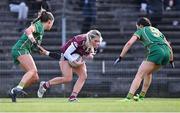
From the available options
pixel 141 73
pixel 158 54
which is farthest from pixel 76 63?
pixel 158 54

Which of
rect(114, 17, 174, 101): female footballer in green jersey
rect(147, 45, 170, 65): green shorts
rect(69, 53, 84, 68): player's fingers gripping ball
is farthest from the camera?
rect(147, 45, 170, 65): green shorts

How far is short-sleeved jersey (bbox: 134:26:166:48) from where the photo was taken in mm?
18094

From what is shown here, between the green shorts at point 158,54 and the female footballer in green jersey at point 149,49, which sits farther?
the green shorts at point 158,54

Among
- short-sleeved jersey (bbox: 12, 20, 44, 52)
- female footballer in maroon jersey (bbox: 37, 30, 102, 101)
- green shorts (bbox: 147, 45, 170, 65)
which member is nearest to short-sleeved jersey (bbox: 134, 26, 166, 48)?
green shorts (bbox: 147, 45, 170, 65)

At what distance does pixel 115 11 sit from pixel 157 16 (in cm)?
164

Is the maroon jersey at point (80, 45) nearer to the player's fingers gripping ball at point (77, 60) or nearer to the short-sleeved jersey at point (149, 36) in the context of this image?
the player's fingers gripping ball at point (77, 60)

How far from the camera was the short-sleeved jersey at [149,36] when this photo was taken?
18.1 meters

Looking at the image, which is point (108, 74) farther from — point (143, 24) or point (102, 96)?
point (143, 24)

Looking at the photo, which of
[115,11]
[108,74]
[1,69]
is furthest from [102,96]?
[115,11]

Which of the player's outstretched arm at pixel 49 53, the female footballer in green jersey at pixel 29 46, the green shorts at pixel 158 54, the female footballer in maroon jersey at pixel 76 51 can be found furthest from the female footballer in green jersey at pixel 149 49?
the female footballer in green jersey at pixel 29 46

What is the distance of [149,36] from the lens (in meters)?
18.2

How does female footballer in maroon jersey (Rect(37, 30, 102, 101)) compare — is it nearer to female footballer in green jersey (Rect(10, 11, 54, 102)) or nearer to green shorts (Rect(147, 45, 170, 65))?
female footballer in green jersey (Rect(10, 11, 54, 102))

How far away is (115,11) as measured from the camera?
2725 cm

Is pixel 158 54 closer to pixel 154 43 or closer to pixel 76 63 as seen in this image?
pixel 154 43
